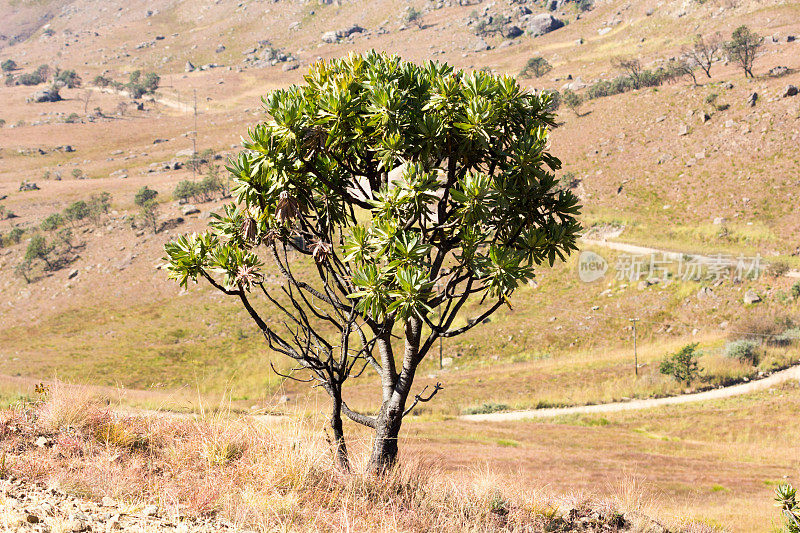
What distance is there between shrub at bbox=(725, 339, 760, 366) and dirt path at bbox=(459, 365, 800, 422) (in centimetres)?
184

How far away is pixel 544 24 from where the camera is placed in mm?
162500

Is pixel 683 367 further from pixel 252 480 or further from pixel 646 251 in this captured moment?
pixel 252 480

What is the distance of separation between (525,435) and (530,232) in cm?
2163

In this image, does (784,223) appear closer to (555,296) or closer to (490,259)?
(555,296)

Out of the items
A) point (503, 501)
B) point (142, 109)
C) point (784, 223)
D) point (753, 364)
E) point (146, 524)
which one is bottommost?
point (753, 364)

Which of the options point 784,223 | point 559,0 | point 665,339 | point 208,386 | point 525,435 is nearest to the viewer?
point 525,435

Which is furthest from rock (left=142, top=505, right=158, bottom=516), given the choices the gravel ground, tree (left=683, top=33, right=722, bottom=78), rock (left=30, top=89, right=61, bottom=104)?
rock (left=30, top=89, right=61, bottom=104)

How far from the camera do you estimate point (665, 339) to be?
149ft

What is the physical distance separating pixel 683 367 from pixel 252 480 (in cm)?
3953

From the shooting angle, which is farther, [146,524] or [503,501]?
[503,501]

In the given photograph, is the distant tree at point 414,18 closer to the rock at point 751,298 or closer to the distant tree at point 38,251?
the distant tree at point 38,251

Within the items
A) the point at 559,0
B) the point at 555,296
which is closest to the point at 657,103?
the point at 555,296

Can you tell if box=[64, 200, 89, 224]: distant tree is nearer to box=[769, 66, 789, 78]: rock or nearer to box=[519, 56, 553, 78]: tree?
box=[519, 56, 553, 78]: tree

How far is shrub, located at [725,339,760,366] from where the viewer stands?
3981 cm
